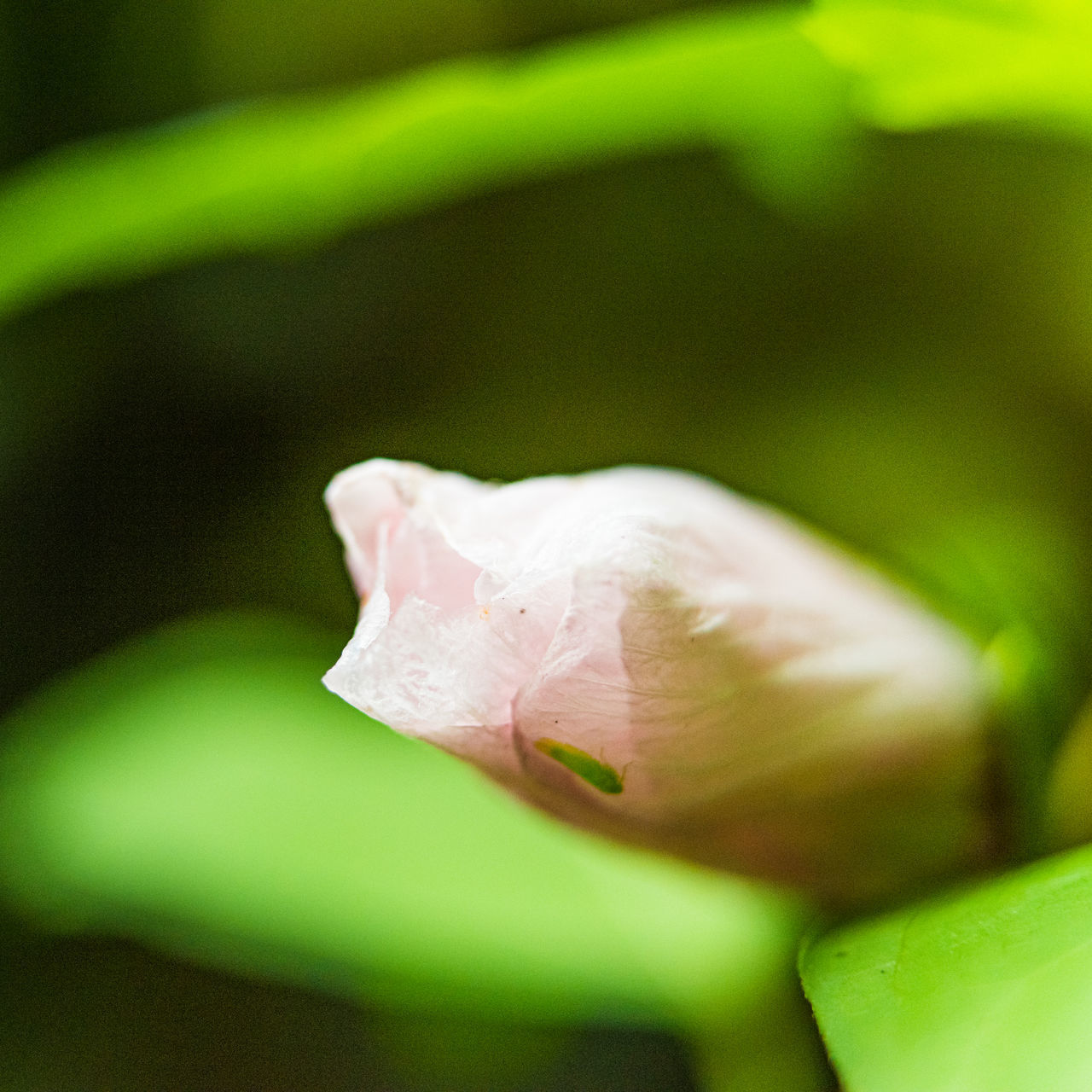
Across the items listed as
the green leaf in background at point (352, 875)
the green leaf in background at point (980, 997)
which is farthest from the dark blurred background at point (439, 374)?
the green leaf in background at point (980, 997)

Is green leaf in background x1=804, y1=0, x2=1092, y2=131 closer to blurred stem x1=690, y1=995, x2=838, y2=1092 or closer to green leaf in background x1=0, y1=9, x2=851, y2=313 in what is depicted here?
green leaf in background x1=0, y1=9, x2=851, y2=313

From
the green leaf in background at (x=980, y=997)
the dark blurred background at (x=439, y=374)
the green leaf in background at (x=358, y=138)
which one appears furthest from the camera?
the dark blurred background at (x=439, y=374)

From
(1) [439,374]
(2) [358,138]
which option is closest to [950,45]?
(2) [358,138]

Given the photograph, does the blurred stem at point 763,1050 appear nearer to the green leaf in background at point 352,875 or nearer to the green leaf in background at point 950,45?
the green leaf in background at point 352,875

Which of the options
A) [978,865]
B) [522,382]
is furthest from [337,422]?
[978,865]

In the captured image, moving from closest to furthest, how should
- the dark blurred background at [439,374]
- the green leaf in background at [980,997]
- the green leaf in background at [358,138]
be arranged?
1. the green leaf in background at [980,997]
2. the green leaf in background at [358,138]
3. the dark blurred background at [439,374]

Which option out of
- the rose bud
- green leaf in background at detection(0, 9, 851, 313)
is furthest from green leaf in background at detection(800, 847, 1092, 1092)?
green leaf in background at detection(0, 9, 851, 313)
